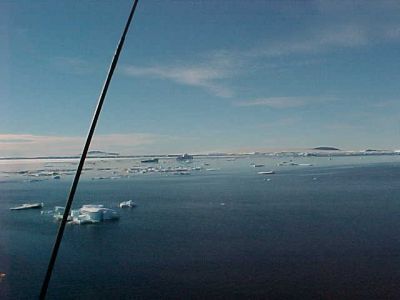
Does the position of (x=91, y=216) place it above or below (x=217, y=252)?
above

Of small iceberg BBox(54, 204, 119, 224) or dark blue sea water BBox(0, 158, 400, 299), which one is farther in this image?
small iceberg BBox(54, 204, 119, 224)

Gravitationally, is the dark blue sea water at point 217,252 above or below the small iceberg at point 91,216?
below

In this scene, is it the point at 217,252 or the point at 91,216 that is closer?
the point at 217,252

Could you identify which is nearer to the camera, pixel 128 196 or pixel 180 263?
pixel 180 263

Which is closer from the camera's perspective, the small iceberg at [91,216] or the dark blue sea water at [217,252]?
the dark blue sea water at [217,252]

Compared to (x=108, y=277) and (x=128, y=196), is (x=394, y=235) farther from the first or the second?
(x=128, y=196)

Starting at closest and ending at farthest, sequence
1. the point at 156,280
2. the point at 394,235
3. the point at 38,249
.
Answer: the point at 156,280 → the point at 38,249 → the point at 394,235

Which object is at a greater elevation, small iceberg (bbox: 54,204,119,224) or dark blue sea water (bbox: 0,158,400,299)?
small iceberg (bbox: 54,204,119,224)

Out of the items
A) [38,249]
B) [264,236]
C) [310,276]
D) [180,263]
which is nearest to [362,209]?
[264,236]
